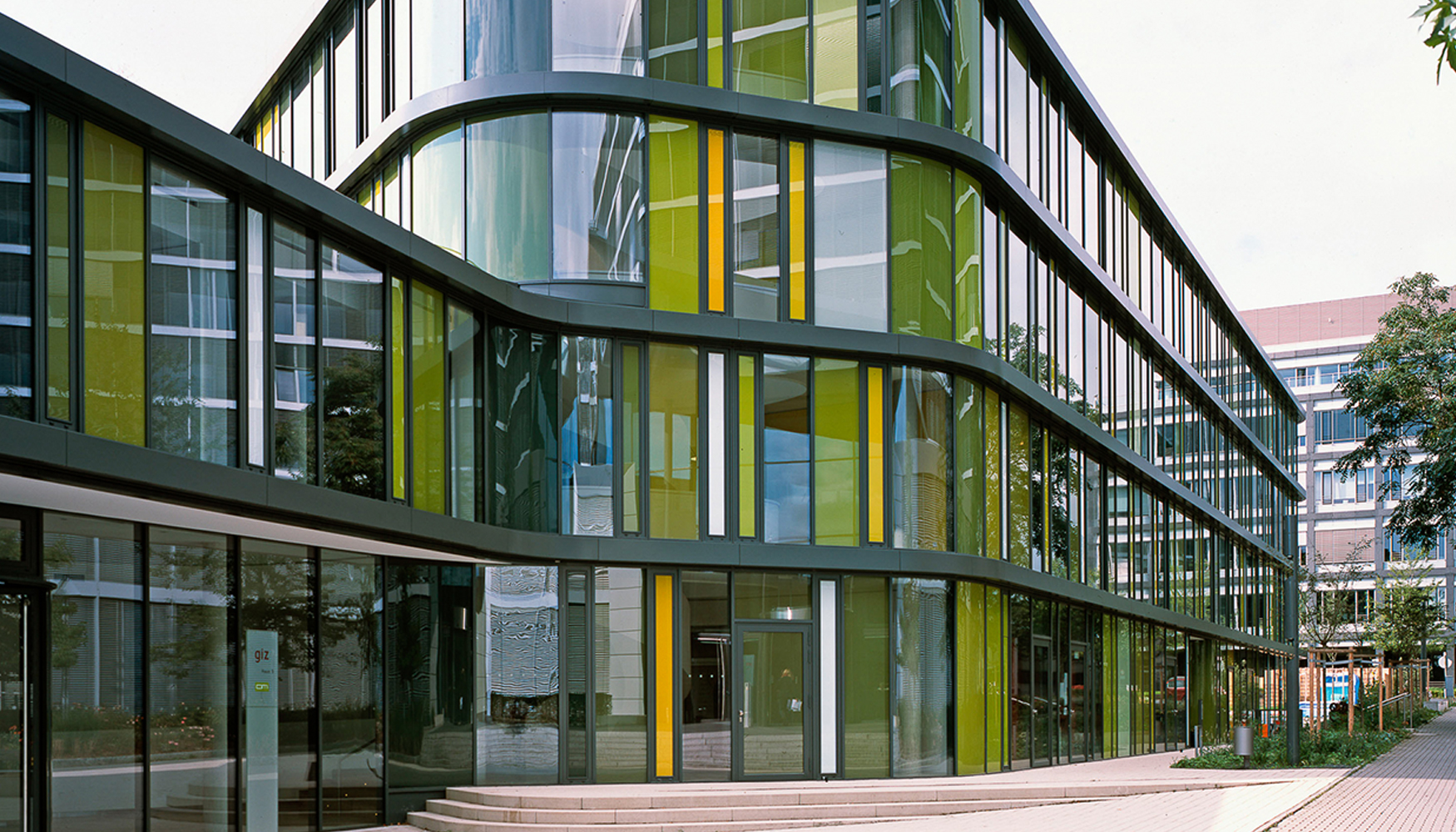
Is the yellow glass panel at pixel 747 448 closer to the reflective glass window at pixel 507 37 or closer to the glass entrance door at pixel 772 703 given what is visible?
the glass entrance door at pixel 772 703

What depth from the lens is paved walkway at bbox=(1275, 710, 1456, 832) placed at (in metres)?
15.5

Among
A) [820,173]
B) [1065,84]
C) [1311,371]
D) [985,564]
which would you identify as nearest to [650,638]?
[985,564]

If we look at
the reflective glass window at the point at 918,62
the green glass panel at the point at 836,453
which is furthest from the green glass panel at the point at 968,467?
the reflective glass window at the point at 918,62

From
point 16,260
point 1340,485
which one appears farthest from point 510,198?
point 1340,485

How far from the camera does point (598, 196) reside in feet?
66.2

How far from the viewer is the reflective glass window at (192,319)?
12.7m

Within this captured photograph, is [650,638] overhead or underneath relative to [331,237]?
underneath

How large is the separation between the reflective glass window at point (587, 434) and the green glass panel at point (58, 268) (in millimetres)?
8837

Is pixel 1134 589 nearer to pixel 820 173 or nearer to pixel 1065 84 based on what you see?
pixel 1065 84

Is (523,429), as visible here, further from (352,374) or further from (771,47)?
(771,47)

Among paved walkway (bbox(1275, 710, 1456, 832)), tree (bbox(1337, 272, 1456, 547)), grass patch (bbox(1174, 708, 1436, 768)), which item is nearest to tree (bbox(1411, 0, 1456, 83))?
paved walkway (bbox(1275, 710, 1456, 832))

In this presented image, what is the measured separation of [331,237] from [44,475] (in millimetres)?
5125

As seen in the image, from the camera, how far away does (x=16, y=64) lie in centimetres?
1102

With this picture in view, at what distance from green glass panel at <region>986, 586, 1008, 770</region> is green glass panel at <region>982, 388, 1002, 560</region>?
A: 2.53 ft
